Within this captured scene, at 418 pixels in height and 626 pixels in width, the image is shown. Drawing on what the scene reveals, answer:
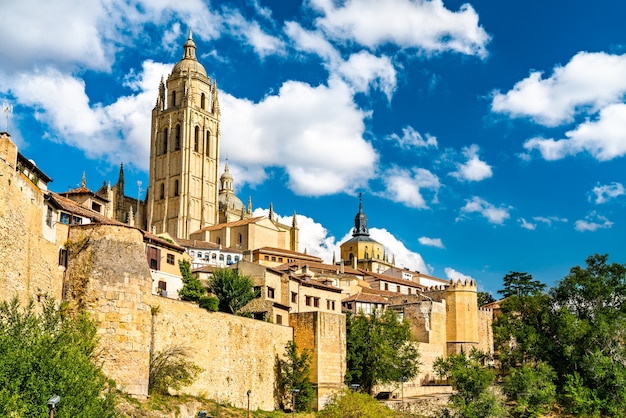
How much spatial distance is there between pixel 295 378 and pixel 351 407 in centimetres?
450

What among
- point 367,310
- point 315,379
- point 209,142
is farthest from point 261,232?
point 315,379

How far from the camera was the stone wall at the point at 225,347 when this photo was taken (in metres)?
40.1

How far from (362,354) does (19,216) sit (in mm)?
32120

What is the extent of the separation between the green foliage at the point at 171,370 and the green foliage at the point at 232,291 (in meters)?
12.5

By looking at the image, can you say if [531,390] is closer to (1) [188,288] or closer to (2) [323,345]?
(2) [323,345]

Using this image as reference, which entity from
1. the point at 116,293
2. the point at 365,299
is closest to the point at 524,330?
the point at 365,299

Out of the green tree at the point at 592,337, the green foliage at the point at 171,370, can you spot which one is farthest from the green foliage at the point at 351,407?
the green tree at the point at 592,337

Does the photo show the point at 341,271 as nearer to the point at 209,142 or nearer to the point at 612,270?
the point at 612,270

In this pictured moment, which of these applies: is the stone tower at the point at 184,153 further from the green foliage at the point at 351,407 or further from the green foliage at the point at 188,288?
the green foliage at the point at 351,407

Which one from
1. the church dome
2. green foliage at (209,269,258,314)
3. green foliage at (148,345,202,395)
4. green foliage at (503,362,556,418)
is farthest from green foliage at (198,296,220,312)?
the church dome

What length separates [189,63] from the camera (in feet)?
476

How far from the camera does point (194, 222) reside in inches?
5172

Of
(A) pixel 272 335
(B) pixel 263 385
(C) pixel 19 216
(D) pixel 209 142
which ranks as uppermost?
(D) pixel 209 142

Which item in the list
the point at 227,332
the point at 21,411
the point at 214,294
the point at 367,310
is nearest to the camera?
the point at 21,411
